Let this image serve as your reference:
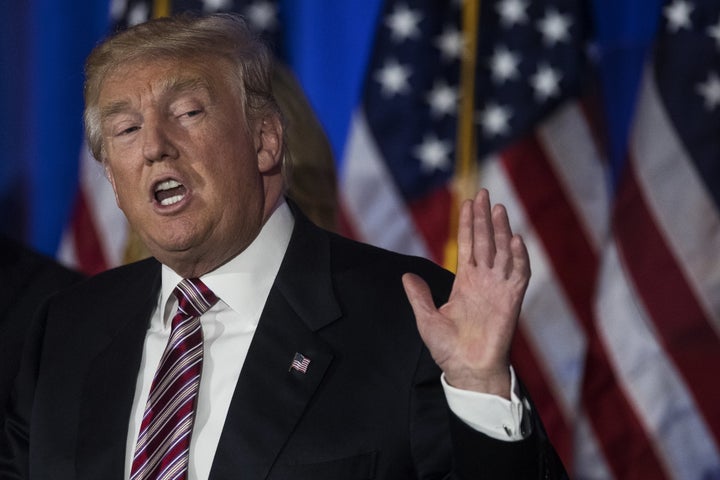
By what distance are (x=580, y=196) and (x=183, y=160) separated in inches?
91.8

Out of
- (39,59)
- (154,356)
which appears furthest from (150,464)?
(39,59)

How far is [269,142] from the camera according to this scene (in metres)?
1.84

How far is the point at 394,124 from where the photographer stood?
3.92 metres

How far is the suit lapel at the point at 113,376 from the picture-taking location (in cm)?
168

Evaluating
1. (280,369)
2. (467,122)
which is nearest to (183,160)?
(280,369)

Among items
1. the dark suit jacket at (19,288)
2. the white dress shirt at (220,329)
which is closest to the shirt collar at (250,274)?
the white dress shirt at (220,329)

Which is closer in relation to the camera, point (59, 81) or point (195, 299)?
point (195, 299)

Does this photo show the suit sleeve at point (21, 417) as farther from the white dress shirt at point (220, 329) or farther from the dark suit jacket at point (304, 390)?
the white dress shirt at point (220, 329)

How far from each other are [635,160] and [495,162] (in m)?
0.45

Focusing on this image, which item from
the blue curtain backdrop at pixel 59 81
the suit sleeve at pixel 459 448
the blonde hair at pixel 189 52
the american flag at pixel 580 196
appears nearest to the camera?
the suit sleeve at pixel 459 448

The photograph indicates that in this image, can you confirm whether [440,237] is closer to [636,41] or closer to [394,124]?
[394,124]

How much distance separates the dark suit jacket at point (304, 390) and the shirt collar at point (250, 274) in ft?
0.07

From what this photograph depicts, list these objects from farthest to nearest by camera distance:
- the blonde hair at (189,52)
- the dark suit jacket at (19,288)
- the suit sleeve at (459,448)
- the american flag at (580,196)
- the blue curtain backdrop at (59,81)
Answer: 1. the blue curtain backdrop at (59,81)
2. the american flag at (580,196)
3. the dark suit jacket at (19,288)
4. the blonde hair at (189,52)
5. the suit sleeve at (459,448)

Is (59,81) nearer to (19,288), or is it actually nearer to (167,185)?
(19,288)
